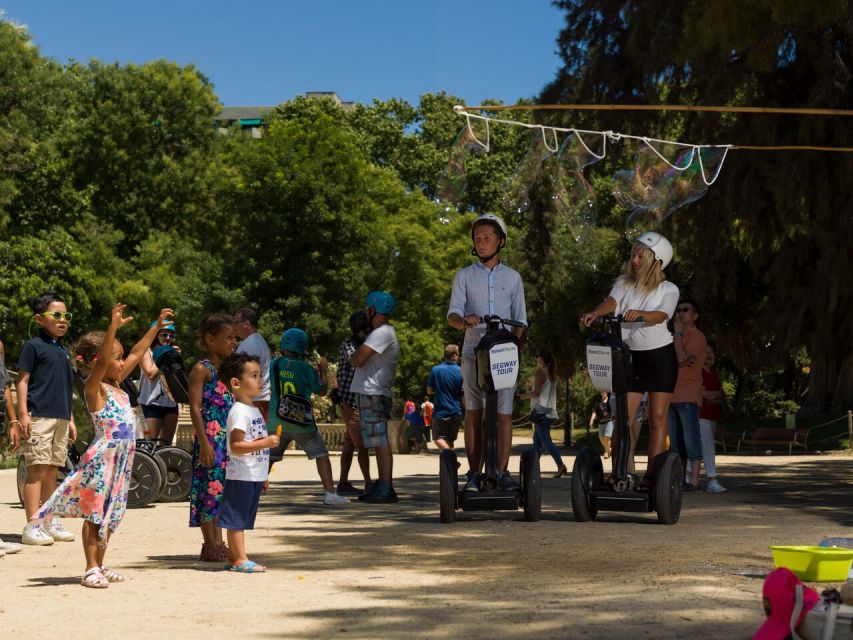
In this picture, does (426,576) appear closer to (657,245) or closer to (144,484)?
(657,245)

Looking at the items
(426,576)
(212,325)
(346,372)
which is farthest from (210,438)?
(346,372)

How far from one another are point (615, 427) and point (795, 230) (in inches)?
628

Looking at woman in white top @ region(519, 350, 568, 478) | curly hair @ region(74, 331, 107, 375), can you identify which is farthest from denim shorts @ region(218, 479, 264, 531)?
woman in white top @ region(519, 350, 568, 478)

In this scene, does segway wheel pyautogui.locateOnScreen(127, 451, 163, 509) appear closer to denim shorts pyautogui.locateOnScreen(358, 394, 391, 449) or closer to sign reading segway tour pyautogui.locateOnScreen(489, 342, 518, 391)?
denim shorts pyautogui.locateOnScreen(358, 394, 391, 449)

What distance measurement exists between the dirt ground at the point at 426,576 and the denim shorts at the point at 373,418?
2.17ft

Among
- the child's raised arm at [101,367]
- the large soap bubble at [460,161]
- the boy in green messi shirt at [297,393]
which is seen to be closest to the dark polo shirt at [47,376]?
the child's raised arm at [101,367]

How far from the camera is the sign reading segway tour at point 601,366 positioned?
9633 millimetres

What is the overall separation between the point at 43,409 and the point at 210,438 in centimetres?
222

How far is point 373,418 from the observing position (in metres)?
12.4

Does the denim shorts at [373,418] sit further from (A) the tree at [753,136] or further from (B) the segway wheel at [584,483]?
(A) the tree at [753,136]

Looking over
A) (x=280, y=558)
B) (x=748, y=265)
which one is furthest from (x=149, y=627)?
(x=748, y=265)

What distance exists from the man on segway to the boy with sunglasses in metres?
2.95

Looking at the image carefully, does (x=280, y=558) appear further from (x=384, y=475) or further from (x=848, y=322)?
(x=848, y=322)

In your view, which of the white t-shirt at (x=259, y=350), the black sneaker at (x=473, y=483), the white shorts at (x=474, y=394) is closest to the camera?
the white shorts at (x=474, y=394)
